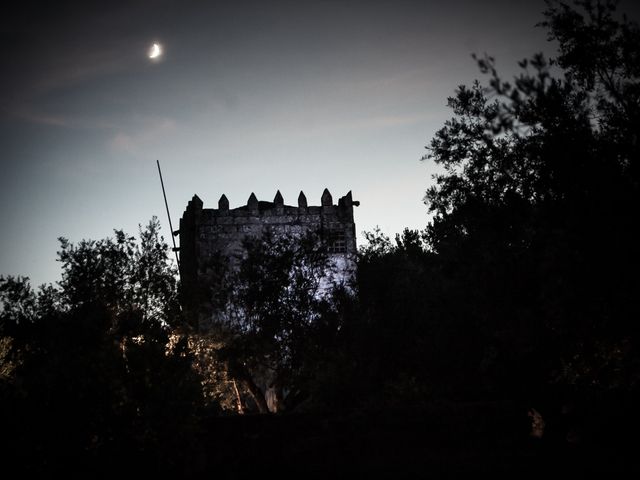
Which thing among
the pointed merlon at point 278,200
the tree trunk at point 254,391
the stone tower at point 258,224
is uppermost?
the pointed merlon at point 278,200

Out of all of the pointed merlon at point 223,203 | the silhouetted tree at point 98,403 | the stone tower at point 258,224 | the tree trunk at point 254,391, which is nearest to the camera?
the silhouetted tree at point 98,403

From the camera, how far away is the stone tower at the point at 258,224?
112 ft

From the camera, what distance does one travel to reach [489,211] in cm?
1392

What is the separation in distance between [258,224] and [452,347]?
20.5 metres

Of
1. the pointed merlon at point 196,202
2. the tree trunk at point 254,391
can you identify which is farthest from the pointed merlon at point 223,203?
the tree trunk at point 254,391

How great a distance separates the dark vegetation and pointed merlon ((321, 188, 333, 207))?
53.2 ft

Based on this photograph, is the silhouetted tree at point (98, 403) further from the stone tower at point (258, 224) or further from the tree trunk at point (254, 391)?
the stone tower at point (258, 224)

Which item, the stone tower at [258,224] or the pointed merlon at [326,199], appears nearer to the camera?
the stone tower at [258,224]

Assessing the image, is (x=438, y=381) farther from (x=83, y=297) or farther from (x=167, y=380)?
(x=83, y=297)

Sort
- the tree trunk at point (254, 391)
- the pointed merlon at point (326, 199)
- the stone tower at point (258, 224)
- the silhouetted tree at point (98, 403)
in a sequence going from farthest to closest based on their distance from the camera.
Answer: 1. the pointed merlon at point (326, 199)
2. the stone tower at point (258, 224)
3. the tree trunk at point (254, 391)
4. the silhouetted tree at point (98, 403)

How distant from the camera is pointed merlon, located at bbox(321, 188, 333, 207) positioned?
3631 cm

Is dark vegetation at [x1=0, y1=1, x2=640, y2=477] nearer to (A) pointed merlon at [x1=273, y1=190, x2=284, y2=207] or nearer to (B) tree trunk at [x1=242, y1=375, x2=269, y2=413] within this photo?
(B) tree trunk at [x1=242, y1=375, x2=269, y2=413]

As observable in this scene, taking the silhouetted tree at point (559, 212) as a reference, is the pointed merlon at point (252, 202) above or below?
above

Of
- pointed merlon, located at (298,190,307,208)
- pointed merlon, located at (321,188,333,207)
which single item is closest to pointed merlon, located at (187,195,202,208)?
pointed merlon, located at (298,190,307,208)
